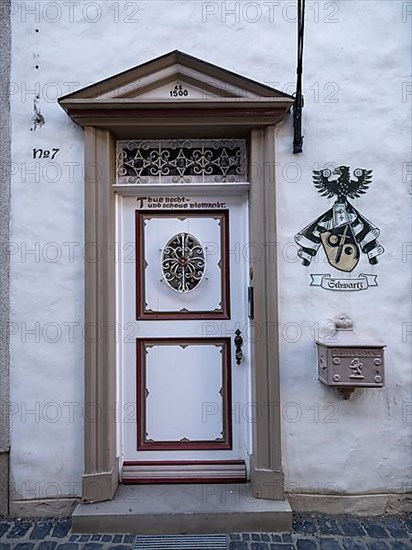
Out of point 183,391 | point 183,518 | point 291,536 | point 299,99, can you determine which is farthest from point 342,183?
point 183,518

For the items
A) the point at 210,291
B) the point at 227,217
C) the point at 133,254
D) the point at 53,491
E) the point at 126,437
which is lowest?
the point at 53,491

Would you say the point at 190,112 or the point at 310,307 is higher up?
the point at 190,112

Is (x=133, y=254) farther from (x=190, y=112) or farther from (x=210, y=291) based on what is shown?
(x=190, y=112)

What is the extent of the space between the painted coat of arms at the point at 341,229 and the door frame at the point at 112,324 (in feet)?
0.93

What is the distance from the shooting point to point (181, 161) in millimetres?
3666

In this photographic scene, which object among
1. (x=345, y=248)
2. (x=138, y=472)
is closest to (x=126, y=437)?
(x=138, y=472)

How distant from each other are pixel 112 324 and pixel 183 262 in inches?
28.2

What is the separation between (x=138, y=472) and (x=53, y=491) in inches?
24.2

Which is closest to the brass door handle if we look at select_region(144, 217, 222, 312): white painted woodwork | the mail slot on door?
select_region(144, 217, 222, 312): white painted woodwork

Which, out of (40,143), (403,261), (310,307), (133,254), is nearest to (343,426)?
(310,307)

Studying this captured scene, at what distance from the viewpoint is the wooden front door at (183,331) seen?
12.0 ft

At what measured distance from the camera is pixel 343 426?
3.45m

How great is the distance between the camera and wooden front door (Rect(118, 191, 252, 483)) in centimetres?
366

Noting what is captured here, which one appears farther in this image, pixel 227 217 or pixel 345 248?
pixel 227 217
